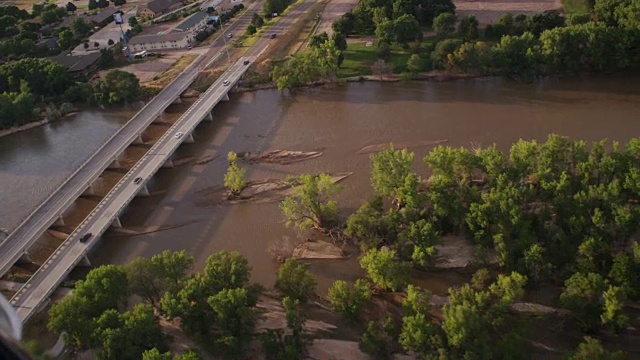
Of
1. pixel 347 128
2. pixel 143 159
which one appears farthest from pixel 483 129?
pixel 143 159

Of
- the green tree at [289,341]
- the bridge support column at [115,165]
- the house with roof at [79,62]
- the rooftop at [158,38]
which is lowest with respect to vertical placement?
the green tree at [289,341]

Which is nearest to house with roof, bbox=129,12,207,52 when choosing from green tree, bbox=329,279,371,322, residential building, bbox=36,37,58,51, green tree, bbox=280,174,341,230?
residential building, bbox=36,37,58,51

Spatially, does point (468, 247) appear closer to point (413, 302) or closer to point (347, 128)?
point (413, 302)

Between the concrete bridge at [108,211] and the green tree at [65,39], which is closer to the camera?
the concrete bridge at [108,211]

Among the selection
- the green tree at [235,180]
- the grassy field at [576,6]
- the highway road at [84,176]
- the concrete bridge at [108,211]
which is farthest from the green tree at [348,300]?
the grassy field at [576,6]

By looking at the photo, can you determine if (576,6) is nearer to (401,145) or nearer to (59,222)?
(401,145)

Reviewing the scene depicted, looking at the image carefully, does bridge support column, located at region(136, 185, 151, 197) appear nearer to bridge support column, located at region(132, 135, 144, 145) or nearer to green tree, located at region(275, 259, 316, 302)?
bridge support column, located at region(132, 135, 144, 145)

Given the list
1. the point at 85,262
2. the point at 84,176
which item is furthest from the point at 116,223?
the point at 84,176

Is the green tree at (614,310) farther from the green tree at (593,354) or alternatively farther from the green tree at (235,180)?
the green tree at (235,180)
